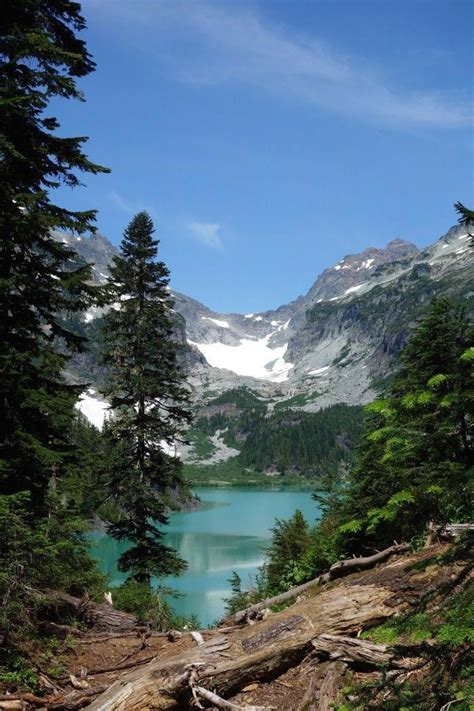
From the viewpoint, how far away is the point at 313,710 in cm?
715

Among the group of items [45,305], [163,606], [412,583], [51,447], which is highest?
[45,305]

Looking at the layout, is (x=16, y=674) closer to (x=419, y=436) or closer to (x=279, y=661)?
(x=279, y=661)

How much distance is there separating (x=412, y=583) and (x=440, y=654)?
18.1 ft

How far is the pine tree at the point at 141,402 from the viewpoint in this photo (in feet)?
63.0

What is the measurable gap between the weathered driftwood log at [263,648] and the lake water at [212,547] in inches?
136

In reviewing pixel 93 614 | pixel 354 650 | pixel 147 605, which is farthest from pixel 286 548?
pixel 354 650

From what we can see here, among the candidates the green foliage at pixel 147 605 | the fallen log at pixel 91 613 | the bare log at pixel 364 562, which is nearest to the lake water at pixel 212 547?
the green foliage at pixel 147 605

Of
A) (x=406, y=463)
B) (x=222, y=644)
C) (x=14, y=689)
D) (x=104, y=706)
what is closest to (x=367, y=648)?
(x=222, y=644)

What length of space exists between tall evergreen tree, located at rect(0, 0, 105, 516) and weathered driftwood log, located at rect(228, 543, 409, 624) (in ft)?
16.4

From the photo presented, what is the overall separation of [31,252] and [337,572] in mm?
10190

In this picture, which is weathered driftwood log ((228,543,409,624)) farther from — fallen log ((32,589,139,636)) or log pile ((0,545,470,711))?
fallen log ((32,589,139,636))

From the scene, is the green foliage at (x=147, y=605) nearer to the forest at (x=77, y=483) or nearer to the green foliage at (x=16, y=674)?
the forest at (x=77, y=483)

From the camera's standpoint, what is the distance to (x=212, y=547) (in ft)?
248

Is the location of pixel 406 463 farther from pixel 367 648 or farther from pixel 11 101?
pixel 11 101
